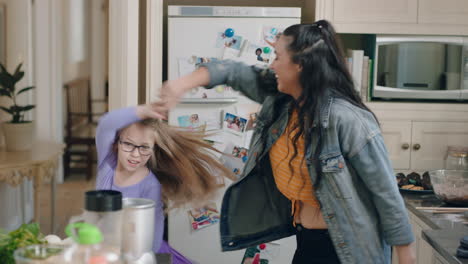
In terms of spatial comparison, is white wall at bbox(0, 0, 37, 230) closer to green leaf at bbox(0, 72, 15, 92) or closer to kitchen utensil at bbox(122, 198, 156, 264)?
green leaf at bbox(0, 72, 15, 92)

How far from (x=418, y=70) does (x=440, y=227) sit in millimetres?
1507

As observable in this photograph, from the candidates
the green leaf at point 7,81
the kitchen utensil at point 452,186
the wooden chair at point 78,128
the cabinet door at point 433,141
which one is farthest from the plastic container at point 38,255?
the wooden chair at point 78,128

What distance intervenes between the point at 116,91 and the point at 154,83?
0.71 meters

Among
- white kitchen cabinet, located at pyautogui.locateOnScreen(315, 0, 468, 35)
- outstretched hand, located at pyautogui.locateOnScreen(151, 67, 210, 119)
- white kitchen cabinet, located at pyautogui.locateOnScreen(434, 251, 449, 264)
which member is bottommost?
white kitchen cabinet, located at pyautogui.locateOnScreen(434, 251, 449, 264)

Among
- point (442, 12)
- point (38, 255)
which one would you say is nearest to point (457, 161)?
point (442, 12)

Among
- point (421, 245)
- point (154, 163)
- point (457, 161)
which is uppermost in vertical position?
point (154, 163)

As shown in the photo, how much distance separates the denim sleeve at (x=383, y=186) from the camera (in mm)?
1706

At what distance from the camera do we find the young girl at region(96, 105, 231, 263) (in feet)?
6.23

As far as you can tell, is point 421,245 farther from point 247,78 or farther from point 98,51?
point 98,51

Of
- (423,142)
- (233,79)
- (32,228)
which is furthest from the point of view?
(423,142)

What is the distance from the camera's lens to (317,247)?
72.6 inches

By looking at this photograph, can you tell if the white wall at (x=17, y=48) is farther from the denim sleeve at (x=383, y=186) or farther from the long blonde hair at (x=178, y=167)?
the denim sleeve at (x=383, y=186)

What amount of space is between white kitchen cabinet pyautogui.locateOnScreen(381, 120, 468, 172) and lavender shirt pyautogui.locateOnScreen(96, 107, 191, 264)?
1748 mm

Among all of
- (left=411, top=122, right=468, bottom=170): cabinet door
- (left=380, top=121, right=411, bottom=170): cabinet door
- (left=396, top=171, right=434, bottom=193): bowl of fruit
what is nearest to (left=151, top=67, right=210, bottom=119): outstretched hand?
(left=396, top=171, right=434, bottom=193): bowl of fruit
